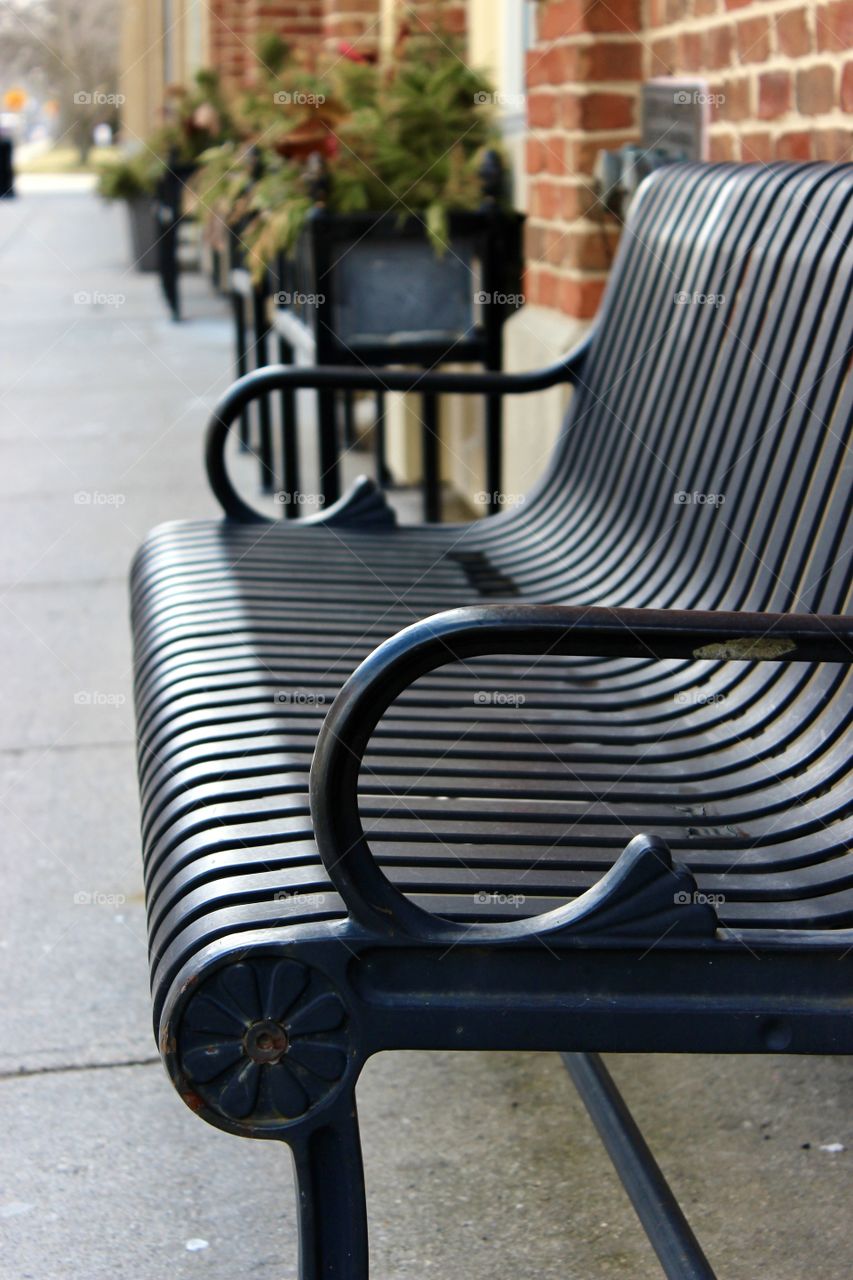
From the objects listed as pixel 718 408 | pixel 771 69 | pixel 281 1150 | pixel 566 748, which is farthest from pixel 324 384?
pixel 281 1150

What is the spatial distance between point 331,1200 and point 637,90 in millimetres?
3163

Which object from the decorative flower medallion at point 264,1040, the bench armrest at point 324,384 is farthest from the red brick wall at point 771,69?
the decorative flower medallion at point 264,1040

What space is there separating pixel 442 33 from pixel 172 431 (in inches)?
99.1

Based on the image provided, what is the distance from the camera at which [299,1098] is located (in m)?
1.57

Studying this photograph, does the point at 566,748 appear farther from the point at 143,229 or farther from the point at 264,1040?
the point at 143,229

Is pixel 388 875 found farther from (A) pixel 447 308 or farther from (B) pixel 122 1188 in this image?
(A) pixel 447 308

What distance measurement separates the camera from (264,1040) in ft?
5.10

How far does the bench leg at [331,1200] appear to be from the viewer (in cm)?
159

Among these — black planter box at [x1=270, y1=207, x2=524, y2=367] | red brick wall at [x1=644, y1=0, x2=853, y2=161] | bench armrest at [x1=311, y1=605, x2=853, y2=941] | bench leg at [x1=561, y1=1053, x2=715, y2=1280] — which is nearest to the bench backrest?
red brick wall at [x1=644, y1=0, x2=853, y2=161]

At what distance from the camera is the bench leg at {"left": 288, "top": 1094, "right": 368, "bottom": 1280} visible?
5.20ft

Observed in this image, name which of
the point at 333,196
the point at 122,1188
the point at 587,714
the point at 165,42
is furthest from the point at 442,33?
the point at 165,42

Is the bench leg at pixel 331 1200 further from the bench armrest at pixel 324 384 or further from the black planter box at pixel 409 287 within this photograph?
the black planter box at pixel 409 287

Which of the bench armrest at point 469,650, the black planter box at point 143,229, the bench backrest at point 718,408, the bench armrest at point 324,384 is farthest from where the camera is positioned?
the black planter box at point 143,229

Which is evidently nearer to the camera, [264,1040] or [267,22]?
[264,1040]
